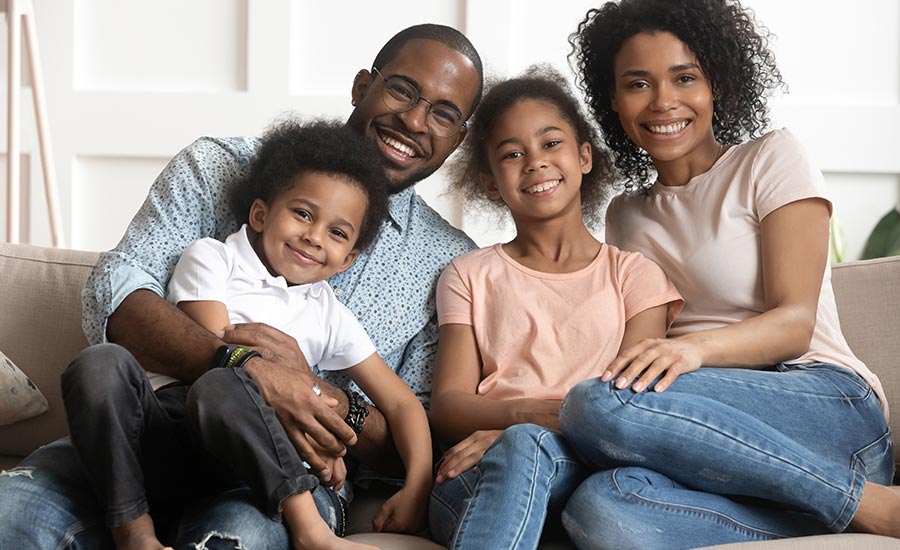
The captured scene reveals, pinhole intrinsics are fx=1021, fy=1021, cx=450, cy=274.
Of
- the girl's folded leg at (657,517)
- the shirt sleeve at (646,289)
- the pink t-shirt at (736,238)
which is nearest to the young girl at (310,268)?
the girl's folded leg at (657,517)

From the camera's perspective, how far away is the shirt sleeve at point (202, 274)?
5.63 ft

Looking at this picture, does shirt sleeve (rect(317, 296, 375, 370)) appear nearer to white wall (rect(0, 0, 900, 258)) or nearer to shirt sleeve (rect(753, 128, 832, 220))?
shirt sleeve (rect(753, 128, 832, 220))

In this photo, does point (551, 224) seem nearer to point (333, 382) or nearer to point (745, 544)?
point (333, 382)

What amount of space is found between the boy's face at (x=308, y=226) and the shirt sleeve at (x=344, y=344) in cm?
9

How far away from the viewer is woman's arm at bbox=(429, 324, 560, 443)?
1.78 m

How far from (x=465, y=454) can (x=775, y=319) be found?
58 centimetres

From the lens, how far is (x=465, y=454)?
5.64 ft

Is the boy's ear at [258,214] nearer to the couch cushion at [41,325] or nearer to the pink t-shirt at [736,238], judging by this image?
the couch cushion at [41,325]

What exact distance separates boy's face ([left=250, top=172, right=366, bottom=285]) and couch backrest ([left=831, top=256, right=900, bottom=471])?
101cm

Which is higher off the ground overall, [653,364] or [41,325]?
[653,364]

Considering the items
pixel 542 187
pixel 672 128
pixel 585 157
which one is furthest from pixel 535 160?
pixel 672 128

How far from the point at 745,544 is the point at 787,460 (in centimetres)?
15

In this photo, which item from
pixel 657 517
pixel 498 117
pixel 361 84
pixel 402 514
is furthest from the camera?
pixel 361 84

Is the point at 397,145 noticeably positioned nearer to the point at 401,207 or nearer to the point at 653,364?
the point at 401,207
